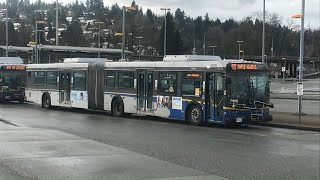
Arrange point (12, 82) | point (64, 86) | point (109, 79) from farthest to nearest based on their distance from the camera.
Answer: point (12, 82) < point (64, 86) < point (109, 79)

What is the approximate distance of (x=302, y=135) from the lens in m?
16.8

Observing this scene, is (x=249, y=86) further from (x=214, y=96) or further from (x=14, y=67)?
(x=14, y=67)

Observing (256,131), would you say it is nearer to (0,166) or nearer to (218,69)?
(218,69)

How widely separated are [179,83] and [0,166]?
12.9 meters

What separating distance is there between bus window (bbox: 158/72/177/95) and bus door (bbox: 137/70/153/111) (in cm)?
76

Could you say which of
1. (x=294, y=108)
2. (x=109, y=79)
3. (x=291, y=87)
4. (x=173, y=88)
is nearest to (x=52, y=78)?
(x=109, y=79)

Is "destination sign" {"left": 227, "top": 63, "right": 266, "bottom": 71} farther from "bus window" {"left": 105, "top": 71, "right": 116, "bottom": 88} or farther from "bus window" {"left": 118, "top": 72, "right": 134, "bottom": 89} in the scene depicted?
"bus window" {"left": 105, "top": 71, "right": 116, "bottom": 88}

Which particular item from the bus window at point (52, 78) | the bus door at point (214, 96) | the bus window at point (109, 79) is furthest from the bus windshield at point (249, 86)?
the bus window at point (52, 78)

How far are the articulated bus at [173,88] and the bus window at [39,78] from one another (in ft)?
4.08

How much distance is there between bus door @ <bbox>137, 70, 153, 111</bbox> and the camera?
908 inches

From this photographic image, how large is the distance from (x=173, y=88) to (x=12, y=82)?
59.7 ft

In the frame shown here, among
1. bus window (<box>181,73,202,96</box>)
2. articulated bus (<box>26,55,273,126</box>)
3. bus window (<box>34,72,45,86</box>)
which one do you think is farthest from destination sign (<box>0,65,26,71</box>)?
bus window (<box>181,73,202,96</box>)

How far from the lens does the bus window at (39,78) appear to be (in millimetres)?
31250

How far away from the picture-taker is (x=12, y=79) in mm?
35562
